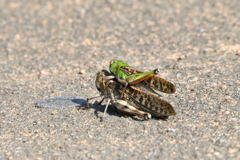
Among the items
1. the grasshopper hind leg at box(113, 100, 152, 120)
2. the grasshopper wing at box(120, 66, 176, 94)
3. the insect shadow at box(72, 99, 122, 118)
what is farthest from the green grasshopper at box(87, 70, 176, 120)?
the insect shadow at box(72, 99, 122, 118)

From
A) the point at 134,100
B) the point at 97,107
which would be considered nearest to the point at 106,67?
the point at 97,107

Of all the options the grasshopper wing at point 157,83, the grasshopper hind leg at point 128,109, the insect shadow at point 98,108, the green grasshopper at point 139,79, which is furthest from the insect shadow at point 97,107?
the grasshopper wing at point 157,83

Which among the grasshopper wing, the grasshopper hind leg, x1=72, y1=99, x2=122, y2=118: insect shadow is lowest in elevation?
x1=72, y1=99, x2=122, y2=118: insect shadow

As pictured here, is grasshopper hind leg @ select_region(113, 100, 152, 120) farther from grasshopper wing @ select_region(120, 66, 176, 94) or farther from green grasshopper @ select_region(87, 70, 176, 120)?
grasshopper wing @ select_region(120, 66, 176, 94)

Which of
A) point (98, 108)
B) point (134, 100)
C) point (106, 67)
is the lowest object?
point (98, 108)

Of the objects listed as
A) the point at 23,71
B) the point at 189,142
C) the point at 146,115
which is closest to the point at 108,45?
the point at 23,71

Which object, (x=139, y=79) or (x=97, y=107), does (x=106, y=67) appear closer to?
(x=97, y=107)

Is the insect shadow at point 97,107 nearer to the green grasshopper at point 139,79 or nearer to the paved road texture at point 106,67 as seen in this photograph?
the paved road texture at point 106,67
